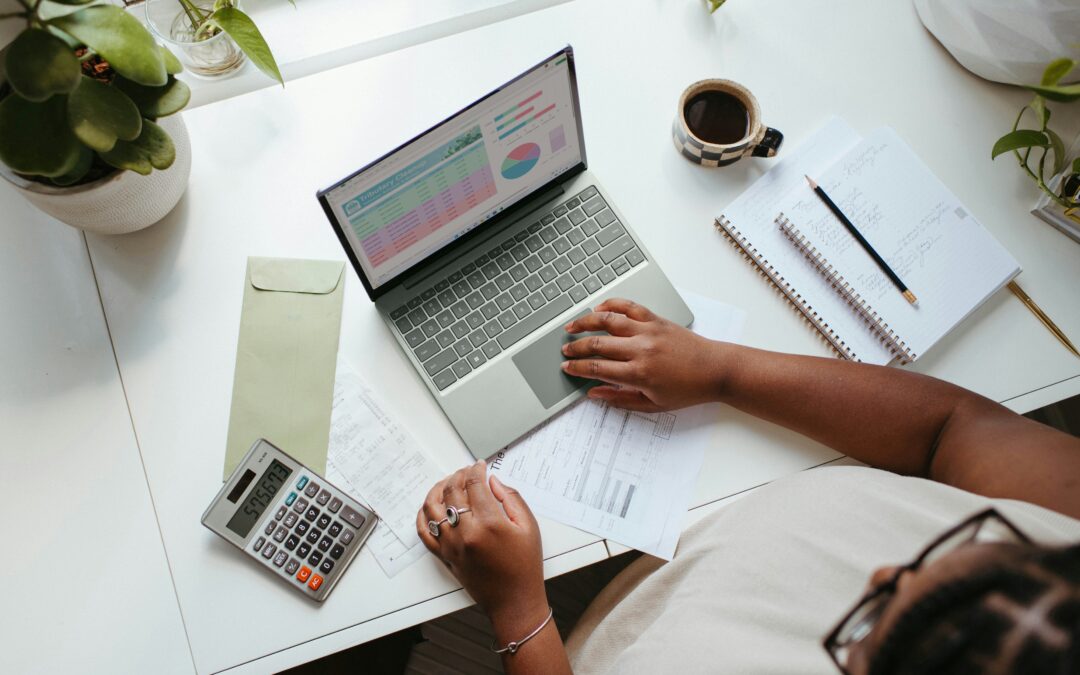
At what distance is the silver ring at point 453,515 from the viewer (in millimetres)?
745

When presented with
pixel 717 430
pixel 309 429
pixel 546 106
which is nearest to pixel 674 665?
pixel 717 430

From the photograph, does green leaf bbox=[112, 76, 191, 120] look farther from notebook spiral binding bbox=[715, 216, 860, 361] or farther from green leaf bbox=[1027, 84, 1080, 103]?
green leaf bbox=[1027, 84, 1080, 103]

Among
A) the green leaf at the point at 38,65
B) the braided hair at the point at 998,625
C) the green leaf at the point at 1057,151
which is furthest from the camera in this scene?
the green leaf at the point at 1057,151

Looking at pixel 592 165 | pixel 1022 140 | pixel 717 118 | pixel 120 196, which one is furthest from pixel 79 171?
pixel 1022 140

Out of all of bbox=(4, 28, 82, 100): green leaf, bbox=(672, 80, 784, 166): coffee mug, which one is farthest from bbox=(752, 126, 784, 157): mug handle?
bbox=(4, 28, 82, 100): green leaf

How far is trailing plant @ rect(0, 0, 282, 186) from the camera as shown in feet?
1.92

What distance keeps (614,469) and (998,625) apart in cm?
46

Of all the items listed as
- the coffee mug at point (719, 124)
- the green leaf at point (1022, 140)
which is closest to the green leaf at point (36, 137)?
the coffee mug at point (719, 124)

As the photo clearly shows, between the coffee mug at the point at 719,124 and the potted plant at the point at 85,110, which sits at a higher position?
the potted plant at the point at 85,110

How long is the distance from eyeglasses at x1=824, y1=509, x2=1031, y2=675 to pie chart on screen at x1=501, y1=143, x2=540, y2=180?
0.57m

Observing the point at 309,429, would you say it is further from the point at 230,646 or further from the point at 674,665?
the point at 674,665

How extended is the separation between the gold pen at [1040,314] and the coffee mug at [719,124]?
0.36 meters

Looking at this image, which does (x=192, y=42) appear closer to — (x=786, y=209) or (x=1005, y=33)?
(x=786, y=209)

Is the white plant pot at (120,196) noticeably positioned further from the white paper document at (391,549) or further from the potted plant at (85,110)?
the white paper document at (391,549)
